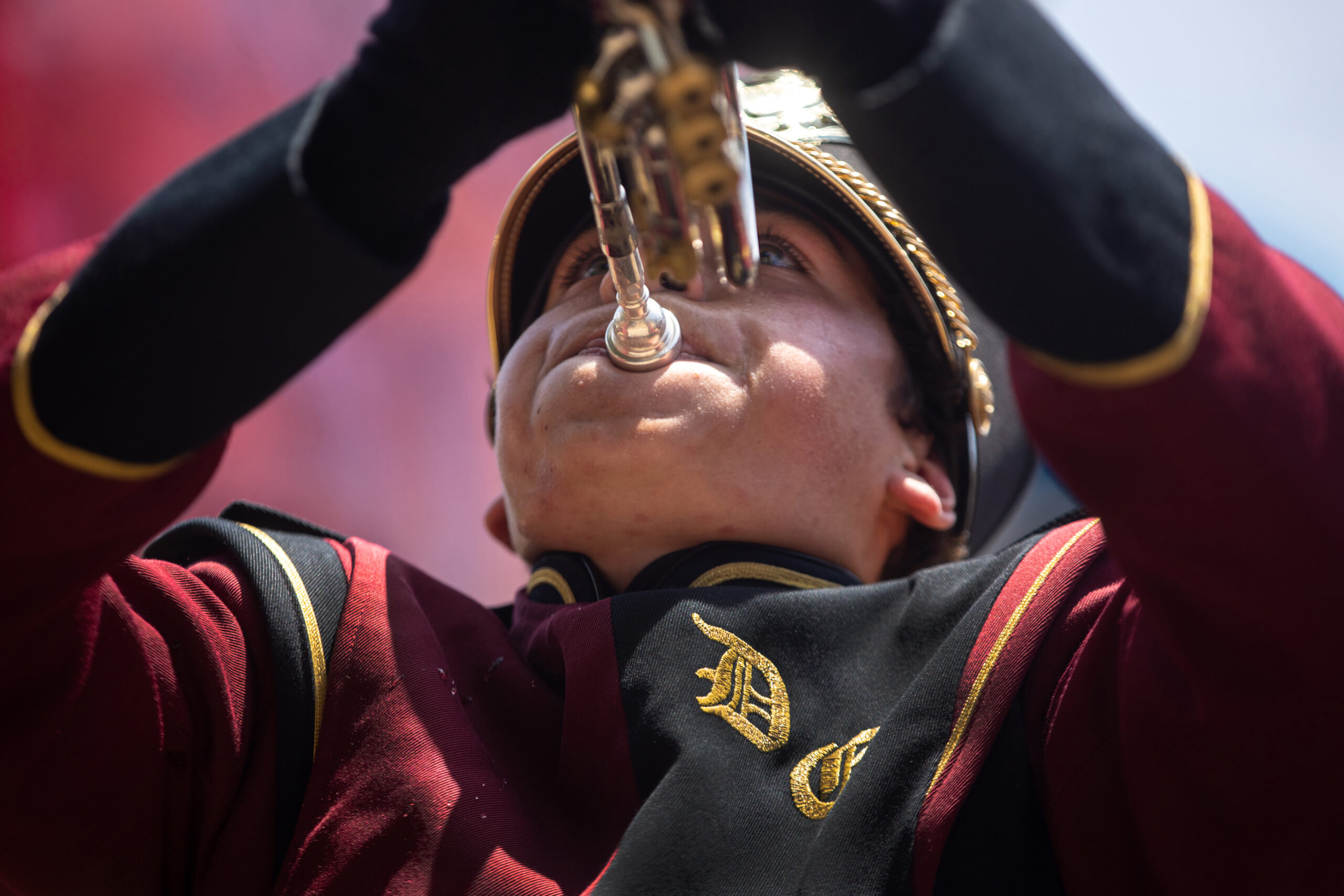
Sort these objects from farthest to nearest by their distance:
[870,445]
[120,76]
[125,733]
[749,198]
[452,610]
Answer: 1. [120,76]
2. [870,445]
3. [452,610]
4. [125,733]
5. [749,198]

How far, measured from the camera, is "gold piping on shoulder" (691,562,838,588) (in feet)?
3.45

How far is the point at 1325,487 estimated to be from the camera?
637 mm

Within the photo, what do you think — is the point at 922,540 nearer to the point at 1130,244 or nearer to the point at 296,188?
the point at 1130,244

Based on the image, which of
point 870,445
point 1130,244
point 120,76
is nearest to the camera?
Result: point 1130,244

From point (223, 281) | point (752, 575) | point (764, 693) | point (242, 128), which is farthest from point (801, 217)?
A: point (242, 128)

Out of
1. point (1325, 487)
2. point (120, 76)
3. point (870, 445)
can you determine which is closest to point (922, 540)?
point (870, 445)

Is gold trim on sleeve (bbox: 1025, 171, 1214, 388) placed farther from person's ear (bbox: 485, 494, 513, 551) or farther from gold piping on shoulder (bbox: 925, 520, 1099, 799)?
person's ear (bbox: 485, 494, 513, 551)

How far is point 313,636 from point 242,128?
76.5 inches

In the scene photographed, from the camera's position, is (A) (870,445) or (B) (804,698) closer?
(B) (804,698)

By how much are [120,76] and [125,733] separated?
198 cm

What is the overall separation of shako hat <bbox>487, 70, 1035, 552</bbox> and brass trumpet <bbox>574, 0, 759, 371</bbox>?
0.54 m

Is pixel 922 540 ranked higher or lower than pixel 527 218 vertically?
lower

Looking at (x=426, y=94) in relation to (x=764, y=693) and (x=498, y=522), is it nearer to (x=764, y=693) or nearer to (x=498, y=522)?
(x=764, y=693)

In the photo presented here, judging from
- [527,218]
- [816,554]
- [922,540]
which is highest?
[527,218]
